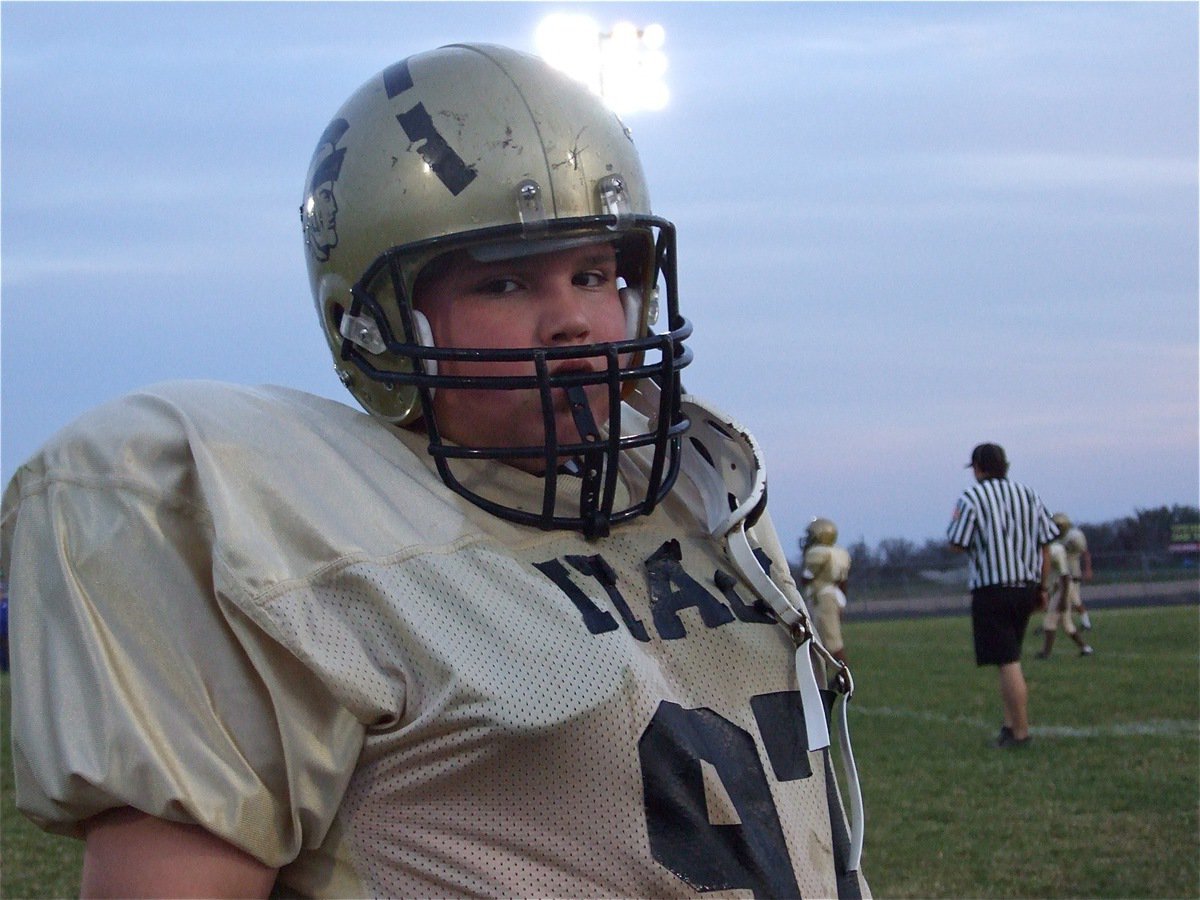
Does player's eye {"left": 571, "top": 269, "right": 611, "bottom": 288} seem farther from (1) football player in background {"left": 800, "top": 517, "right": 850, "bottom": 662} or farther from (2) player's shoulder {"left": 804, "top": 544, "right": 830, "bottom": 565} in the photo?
(2) player's shoulder {"left": 804, "top": 544, "right": 830, "bottom": 565}

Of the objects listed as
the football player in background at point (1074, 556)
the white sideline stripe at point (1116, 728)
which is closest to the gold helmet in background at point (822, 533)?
the white sideline stripe at point (1116, 728)

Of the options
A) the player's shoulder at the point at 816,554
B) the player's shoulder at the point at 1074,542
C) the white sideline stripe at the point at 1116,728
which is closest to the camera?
the white sideline stripe at the point at 1116,728

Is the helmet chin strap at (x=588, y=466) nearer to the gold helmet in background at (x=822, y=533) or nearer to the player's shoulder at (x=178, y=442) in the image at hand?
the player's shoulder at (x=178, y=442)

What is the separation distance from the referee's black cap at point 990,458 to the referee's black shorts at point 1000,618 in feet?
2.63

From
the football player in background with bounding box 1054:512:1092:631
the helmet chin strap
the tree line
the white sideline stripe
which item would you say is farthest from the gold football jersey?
the tree line

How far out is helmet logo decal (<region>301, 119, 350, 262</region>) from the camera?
1842mm

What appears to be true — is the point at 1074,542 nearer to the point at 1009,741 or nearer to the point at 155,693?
the point at 1009,741

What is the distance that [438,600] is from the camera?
4.82 feet

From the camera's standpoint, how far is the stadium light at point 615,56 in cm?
924

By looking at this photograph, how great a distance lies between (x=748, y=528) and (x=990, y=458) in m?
6.73

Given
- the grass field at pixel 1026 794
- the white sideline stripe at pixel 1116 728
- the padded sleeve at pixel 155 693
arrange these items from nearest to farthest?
the padded sleeve at pixel 155 693 < the grass field at pixel 1026 794 < the white sideline stripe at pixel 1116 728

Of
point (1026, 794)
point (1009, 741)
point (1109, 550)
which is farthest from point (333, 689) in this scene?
point (1109, 550)

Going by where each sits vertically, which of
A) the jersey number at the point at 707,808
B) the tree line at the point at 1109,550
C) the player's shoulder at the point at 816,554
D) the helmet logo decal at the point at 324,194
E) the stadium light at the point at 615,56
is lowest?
the tree line at the point at 1109,550

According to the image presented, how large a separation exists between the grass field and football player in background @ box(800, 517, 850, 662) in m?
0.57
